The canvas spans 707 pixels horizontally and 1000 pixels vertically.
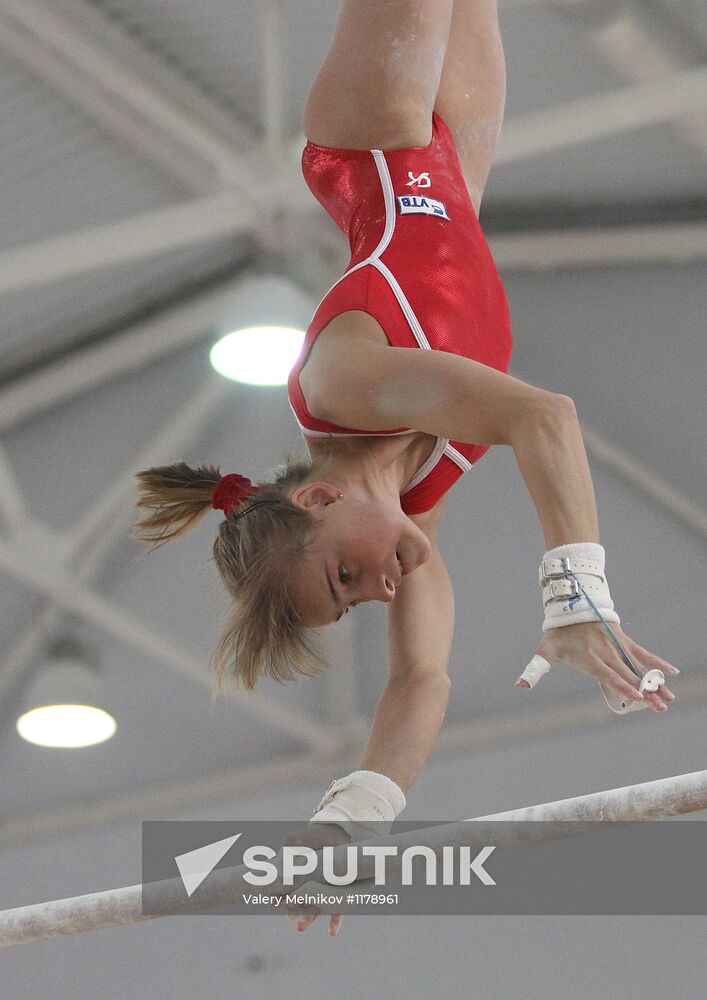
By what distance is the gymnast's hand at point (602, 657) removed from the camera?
1.92m

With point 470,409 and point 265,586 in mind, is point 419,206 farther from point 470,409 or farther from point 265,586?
point 265,586

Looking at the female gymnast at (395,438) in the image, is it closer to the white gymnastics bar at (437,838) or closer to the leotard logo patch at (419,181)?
the leotard logo patch at (419,181)

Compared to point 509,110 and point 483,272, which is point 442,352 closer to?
point 483,272

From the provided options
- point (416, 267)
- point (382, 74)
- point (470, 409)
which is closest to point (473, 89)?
point (382, 74)

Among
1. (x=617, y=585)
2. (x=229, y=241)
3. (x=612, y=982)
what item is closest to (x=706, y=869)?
(x=612, y=982)

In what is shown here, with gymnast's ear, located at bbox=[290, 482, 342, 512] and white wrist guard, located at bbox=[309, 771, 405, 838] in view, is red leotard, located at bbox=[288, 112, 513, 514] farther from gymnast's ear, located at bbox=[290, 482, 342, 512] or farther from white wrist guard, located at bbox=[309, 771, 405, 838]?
white wrist guard, located at bbox=[309, 771, 405, 838]

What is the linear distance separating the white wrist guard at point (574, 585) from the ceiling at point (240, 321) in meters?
3.15

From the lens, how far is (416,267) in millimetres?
2408

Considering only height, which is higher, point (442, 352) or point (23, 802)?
point (23, 802)

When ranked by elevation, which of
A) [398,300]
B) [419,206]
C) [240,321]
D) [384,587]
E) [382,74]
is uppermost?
[240,321]

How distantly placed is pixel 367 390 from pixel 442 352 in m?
0.14

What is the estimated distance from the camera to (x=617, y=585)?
6.74 m

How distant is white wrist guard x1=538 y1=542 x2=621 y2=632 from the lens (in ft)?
6.54

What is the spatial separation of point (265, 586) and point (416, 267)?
0.62m
